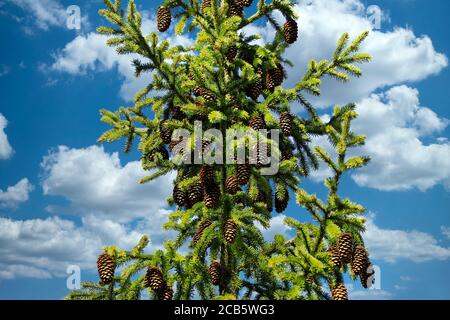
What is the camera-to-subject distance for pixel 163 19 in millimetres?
9492

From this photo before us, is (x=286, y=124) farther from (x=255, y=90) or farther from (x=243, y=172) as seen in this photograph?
(x=243, y=172)

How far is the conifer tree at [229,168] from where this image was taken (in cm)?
688

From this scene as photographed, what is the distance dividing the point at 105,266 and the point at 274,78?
15.4 ft

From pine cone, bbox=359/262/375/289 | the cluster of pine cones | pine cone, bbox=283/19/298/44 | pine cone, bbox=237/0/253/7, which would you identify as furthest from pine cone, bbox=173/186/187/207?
pine cone, bbox=237/0/253/7

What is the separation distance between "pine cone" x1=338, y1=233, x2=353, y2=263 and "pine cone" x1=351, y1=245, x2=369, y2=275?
0.59ft

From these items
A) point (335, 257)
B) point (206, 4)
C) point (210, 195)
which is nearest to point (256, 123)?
point (210, 195)

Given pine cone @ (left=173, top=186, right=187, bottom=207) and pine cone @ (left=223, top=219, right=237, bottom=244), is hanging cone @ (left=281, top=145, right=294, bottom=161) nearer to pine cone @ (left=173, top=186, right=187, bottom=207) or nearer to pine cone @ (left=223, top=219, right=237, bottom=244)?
pine cone @ (left=173, top=186, right=187, bottom=207)

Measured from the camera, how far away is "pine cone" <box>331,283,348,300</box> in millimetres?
6551

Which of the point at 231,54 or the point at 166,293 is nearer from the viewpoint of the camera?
the point at 166,293

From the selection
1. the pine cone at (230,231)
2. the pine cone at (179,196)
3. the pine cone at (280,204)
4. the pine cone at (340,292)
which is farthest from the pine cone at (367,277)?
the pine cone at (179,196)
